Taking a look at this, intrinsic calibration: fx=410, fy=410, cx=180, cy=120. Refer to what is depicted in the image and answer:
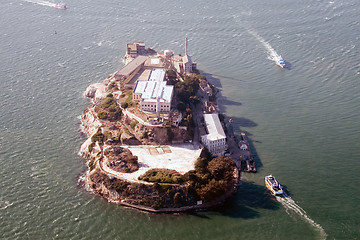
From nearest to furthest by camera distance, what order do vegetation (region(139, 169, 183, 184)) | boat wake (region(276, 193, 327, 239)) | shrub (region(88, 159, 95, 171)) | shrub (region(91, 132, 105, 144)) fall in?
1. boat wake (region(276, 193, 327, 239))
2. vegetation (region(139, 169, 183, 184))
3. shrub (region(88, 159, 95, 171))
4. shrub (region(91, 132, 105, 144))

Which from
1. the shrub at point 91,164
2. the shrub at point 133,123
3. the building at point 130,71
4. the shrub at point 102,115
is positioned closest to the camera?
the shrub at point 91,164

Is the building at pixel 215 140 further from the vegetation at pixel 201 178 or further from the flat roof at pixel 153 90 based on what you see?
the flat roof at pixel 153 90

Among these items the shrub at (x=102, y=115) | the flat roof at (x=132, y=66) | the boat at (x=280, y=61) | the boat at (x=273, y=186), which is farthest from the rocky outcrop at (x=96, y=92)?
the boat at (x=280, y=61)

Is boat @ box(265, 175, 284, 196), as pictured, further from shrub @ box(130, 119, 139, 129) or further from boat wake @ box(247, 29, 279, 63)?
boat wake @ box(247, 29, 279, 63)

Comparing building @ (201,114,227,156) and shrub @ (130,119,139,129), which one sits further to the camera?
shrub @ (130,119,139,129)

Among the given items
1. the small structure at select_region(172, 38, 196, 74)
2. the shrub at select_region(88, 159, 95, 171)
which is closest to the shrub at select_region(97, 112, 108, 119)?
the shrub at select_region(88, 159, 95, 171)

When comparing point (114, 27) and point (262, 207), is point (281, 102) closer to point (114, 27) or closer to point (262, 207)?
point (262, 207)
